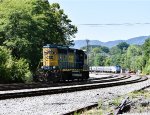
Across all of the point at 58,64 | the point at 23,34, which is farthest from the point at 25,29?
the point at 58,64

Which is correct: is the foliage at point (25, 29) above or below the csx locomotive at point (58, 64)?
above

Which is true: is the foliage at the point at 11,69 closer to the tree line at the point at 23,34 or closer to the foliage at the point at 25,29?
the tree line at the point at 23,34

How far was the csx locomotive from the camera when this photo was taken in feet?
134

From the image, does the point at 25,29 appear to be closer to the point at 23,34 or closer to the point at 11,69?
the point at 23,34

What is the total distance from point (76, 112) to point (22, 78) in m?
28.1

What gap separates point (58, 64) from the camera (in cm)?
4131

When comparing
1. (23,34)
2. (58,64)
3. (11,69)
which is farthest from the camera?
(23,34)

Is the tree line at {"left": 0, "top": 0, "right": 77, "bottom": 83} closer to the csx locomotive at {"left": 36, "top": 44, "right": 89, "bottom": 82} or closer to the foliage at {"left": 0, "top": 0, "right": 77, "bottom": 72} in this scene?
the foliage at {"left": 0, "top": 0, "right": 77, "bottom": 72}

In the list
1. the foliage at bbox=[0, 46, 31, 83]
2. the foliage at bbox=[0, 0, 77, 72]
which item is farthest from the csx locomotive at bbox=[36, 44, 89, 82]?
the foliage at bbox=[0, 0, 77, 72]

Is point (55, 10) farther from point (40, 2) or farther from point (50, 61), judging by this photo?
point (50, 61)

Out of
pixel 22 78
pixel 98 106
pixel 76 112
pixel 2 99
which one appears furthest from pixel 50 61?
pixel 76 112

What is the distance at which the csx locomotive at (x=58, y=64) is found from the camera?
40.8 metres

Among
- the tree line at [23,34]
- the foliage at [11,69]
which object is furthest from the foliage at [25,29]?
the foliage at [11,69]

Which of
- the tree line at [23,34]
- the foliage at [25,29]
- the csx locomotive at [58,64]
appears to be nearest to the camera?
the csx locomotive at [58,64]
